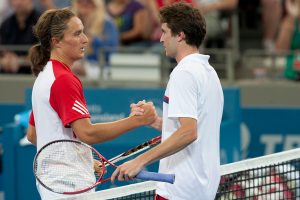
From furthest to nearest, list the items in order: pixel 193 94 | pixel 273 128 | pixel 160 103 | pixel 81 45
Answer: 1. pixel 273 128
2. pixel 160 103
3. pixel 81 45
4. pixel 193 94

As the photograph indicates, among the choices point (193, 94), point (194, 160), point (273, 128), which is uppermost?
point (193, 94)

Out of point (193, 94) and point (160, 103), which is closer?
point (193, 94)

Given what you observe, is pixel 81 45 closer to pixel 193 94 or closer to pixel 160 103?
pixel 193 94

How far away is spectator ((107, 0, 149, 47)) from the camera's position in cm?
1095

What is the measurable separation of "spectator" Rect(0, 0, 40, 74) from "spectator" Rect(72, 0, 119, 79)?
631 mm

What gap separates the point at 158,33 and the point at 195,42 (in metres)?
6.09

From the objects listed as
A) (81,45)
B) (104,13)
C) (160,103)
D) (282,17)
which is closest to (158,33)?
(104,13)

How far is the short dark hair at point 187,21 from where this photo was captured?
188 inches

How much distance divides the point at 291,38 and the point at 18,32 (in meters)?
3.15

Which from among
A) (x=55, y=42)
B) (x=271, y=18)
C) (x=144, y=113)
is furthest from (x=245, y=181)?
(x=271, y=18)

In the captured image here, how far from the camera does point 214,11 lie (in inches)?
424

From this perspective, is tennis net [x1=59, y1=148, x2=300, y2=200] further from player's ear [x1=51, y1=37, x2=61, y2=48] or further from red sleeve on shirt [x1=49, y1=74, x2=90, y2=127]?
player's ear [x1=51, y1=37, x2=61, y2=48]

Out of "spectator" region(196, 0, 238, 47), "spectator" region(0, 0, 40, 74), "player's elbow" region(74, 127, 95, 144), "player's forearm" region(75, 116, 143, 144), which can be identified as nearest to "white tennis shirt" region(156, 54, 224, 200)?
"player's forearm" region(75, 116, 143, 144)

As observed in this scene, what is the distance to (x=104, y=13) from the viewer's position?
416 inches
